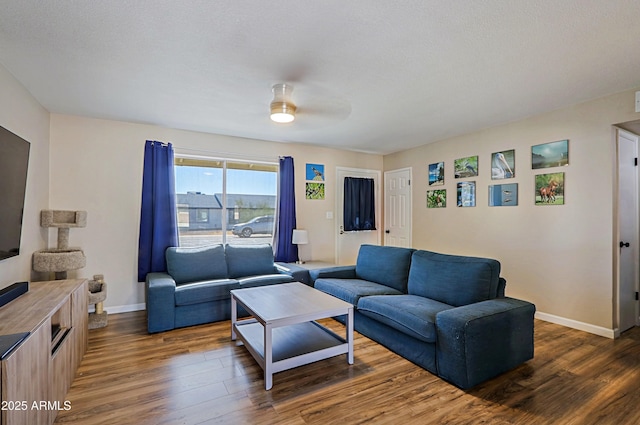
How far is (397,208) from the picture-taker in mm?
5707

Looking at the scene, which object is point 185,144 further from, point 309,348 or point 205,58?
point 309,348

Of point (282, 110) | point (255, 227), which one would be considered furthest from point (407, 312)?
point (255, 227)

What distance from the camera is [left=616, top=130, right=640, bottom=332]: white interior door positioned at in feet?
10.6

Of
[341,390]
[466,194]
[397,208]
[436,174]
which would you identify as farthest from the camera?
[397,208]

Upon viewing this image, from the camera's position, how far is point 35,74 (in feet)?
8.52

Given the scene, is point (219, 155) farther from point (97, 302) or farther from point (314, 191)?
point (97, 302)

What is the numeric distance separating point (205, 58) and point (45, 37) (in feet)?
3.30

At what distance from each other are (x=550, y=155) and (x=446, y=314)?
255 centimetres

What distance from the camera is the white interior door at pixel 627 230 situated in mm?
3230

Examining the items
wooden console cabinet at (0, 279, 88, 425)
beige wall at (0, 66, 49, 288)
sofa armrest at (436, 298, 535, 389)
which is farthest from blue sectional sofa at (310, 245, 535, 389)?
beige wall at (0, 66, 49, 288)

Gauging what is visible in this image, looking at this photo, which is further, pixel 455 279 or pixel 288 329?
pixel 288 329

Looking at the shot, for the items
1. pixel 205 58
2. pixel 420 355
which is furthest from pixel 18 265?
pixel 420 355

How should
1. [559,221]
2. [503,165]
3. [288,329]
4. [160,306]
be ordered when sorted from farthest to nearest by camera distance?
[503,165], [559,221], [160,306], [288,329]

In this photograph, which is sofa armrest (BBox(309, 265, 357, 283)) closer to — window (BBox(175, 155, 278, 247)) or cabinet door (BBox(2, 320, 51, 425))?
window (BBox(175, 155, 278, 247))
